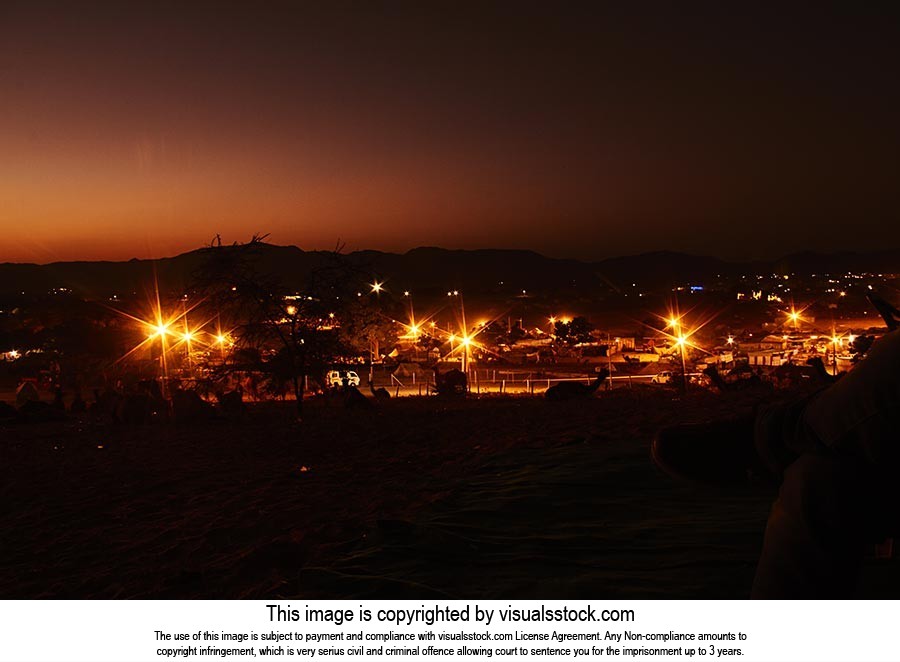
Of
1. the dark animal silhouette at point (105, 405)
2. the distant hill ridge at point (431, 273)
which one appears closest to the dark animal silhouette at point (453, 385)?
the dark animal silhouette at point (105, 405)

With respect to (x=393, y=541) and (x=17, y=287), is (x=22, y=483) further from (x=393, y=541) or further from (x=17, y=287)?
(x=17, y=287)

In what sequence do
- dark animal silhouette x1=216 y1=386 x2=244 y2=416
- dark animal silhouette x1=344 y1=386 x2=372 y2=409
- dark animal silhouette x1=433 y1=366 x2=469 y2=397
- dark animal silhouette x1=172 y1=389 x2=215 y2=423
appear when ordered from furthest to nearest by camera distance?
dark animal silhouette x1=433 y1=366 x2=469 y2=397 < dark animal silhouette x1=344 y1=386 x2=372 y2=409 < dark animal silhouette x1=216 y1=386 x2=244 y2=416 < dark animal silhouette x1=172 y1=389 x2=215 y2=423

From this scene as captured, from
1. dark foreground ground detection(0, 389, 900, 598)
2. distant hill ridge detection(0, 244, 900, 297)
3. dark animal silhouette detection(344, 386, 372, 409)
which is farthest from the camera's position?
distant hill ridge detection(0, 244, 900, 297)

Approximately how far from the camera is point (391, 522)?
4066 millimetres

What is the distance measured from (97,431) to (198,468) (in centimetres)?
504

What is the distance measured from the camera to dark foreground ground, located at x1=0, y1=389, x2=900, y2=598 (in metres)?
3.19

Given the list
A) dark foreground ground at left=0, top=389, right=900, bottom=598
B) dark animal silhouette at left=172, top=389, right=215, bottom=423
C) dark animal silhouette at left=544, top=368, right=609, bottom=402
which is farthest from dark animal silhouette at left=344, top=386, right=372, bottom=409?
dark foreground ground at left=0, top=389, right=900, bottom=598

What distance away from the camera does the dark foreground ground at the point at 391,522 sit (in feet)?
10.5

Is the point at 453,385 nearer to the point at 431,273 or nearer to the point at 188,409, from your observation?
the point at 188,409

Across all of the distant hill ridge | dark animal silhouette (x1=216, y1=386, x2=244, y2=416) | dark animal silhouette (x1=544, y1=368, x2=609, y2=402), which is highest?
the distant hill ridge

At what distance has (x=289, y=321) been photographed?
13953 mm

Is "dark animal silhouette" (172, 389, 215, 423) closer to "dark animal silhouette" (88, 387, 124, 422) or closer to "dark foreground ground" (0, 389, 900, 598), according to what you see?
"dark animal silhouette" (88, 387, 124, 422)

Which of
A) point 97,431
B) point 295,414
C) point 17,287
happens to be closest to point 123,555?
point 97,431

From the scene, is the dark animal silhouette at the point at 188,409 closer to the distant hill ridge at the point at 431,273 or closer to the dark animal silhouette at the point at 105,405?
the dark animal silhouette at the point at 105,405
